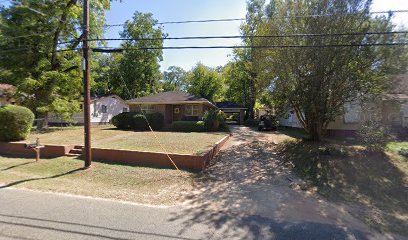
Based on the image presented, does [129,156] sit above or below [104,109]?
below

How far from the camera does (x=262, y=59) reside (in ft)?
46.3

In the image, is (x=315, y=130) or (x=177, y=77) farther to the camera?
(x=177, y=77)

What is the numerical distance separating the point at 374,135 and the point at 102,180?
35.9 ft

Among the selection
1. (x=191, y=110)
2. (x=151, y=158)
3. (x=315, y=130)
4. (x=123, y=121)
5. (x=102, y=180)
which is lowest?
(x=102, y=180)

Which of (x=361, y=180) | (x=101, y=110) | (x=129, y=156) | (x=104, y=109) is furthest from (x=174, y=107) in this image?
(x=361, y=180)

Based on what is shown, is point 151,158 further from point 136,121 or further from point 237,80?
point 237,80

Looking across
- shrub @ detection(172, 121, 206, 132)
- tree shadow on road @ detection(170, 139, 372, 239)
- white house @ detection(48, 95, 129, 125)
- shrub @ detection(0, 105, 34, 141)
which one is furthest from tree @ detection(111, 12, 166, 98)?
tree shadow on road @ detection(170, 139, 372, 239)

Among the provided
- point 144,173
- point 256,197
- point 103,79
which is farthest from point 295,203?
point 103,79

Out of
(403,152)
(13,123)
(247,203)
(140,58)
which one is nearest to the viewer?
(247,203)

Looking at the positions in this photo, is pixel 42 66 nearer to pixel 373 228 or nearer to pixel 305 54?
pixel 305 54

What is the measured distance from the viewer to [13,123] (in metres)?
13.1

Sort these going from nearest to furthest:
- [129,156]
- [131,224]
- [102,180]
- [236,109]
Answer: [131,224]
[102,180]
[129,156]
[236,109]

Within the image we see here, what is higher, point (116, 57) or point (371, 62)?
point (116, 57)

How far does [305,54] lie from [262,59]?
278cm
